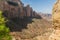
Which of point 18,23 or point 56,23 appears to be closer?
point 56,23

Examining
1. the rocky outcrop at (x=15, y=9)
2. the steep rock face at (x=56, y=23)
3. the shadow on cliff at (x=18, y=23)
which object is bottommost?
the shadow on cliff at (x=18, y=23)

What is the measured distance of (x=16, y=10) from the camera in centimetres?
10538

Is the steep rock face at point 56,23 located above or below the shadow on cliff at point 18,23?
above

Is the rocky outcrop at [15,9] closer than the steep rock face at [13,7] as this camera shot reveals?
Yes

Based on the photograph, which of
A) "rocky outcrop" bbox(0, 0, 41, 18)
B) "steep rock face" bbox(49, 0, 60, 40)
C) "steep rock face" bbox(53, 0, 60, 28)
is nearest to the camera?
"steep rock face" bbox(49, 0, 60, 40)

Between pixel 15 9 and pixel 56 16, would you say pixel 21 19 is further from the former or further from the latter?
pixel 56 16

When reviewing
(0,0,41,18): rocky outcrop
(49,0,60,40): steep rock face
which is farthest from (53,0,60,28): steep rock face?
(0,0,41,18): rocky outcrop

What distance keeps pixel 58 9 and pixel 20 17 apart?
316 ft

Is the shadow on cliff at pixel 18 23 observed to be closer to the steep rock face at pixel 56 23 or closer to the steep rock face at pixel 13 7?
the steep rock face at pixel 13 7

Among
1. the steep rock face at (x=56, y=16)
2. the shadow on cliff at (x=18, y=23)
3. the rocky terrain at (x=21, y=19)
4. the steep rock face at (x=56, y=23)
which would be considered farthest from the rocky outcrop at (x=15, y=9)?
the steep rock face at (x=56, y=23)

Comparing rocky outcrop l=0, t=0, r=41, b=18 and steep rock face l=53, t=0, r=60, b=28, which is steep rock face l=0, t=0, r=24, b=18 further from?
steep rock face l=53, t=0, r=60, b=28

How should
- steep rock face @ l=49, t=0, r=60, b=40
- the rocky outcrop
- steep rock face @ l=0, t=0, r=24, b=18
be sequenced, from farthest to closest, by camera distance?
steep rock face @ l=0, t=0, r=24, b=18
the rocky outcrop
steep rock face @ l=49, t=0, r=60, b=40

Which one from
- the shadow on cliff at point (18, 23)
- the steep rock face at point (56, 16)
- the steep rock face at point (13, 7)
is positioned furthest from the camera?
the steep rock face at point (13, 7)

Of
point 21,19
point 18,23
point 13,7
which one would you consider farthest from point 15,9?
point 18,23
